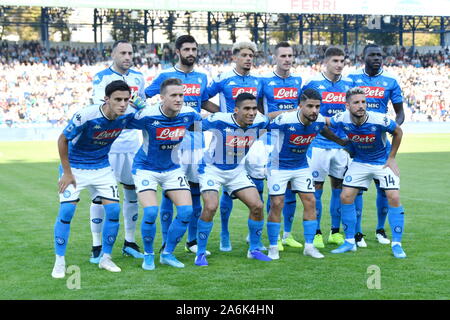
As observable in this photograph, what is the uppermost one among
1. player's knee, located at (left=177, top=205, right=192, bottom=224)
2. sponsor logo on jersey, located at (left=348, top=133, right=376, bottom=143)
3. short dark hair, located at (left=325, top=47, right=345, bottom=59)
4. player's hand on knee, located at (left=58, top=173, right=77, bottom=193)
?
short dark hair, located at (left=325, top=47, right=345, bottom=59)

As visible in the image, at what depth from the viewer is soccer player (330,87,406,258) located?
790 cm

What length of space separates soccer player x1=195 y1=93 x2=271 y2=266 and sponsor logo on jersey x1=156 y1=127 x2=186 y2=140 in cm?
45

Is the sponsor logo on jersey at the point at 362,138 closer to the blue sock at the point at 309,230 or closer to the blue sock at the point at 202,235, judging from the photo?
the blue sock at the point at 309,230

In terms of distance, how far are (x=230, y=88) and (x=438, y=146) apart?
64.0 ft

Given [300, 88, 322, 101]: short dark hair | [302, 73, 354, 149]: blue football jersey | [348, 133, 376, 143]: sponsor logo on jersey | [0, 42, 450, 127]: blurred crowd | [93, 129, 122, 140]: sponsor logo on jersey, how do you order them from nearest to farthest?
[93, 129, 122, 140]: sponsor logo on jersey
[300, 88, 322, 101]: short dark hair
[348, 133, 376, 143]: sponsor logo on jersey
[302, 73, 354, 149]: blue football jersey
[0, 42, 450, 127]: blurred crowd

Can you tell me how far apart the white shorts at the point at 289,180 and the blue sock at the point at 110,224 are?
1.91 metres

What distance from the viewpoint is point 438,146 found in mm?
26141

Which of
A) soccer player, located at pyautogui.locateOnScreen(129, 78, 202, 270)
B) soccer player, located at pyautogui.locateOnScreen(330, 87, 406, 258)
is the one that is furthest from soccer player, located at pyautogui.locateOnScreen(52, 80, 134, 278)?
soccer player, located at pyautogui.locateOnScreen(330, 87, 406, 258)

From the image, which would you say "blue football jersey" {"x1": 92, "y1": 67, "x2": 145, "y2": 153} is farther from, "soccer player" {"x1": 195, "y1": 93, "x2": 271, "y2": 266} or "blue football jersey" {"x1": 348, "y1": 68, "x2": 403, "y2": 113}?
"blue football jersey" {"x1": 348, "y1": 68, "x2": 403, "y2": 113}

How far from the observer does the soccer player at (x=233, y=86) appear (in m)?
8.34

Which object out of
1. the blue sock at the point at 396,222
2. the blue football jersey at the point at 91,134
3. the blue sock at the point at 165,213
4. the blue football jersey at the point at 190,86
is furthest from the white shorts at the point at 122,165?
the blue sock at the point at 396,222

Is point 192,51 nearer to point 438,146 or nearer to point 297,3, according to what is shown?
point 438,146

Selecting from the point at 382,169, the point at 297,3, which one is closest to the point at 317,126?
the point at 382,169
